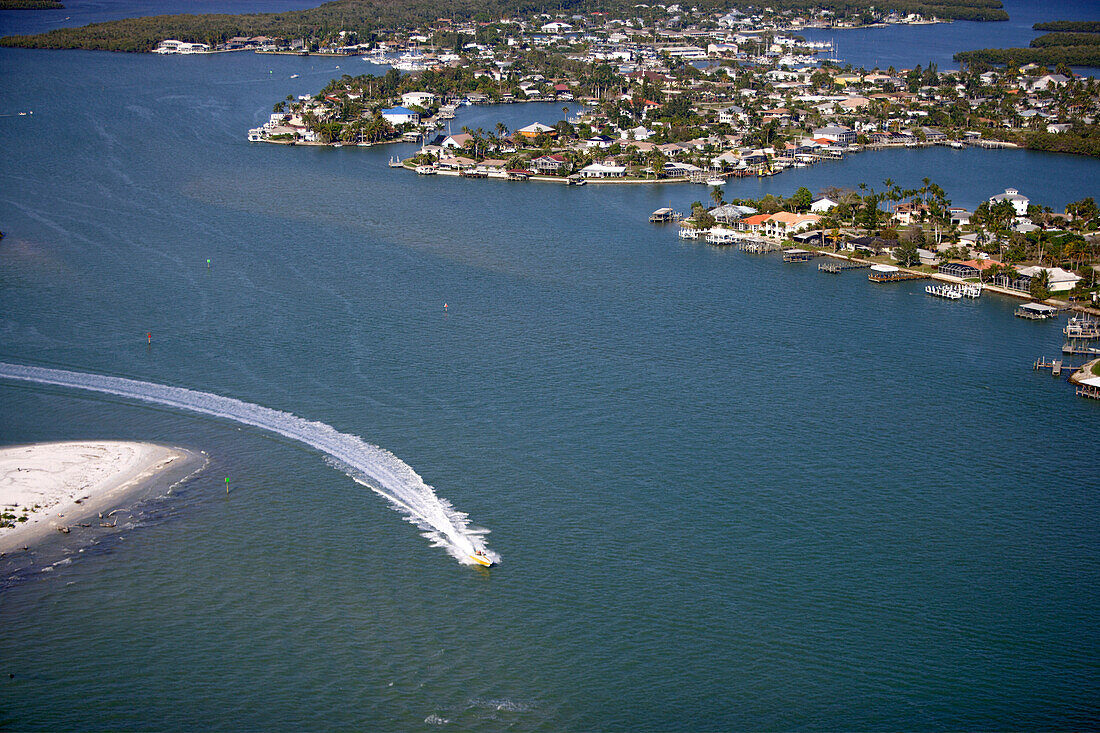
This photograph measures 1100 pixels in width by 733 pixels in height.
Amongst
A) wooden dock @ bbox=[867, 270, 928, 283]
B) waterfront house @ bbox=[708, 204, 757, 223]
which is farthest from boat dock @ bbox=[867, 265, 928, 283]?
Answer: waterfront house @ bbox=[708, 204, 757, 223]

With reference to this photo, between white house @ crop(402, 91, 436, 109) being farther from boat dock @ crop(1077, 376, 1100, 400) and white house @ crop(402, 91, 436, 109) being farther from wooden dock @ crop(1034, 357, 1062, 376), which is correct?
boat dock @ crop(1077, 376, 1100, 400)

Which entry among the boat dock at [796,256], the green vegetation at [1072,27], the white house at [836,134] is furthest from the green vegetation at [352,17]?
the boat dock at [796,256]

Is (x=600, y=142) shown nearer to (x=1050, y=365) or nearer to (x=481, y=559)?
(x=1050, y=365)

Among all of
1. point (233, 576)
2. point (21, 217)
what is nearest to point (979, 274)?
point (233, 576)

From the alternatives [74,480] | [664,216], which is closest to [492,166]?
[664,216]

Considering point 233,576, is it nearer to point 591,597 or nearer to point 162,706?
point 162,706

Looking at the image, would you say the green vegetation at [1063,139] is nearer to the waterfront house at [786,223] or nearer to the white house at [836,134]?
the white house at [836,134]
